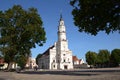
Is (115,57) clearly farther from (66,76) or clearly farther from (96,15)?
(96,15)

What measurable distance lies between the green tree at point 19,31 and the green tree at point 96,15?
35647 millimetres

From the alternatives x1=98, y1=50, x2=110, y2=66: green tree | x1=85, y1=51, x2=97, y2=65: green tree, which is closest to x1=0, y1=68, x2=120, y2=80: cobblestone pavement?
x1=85, y1=51, x2=97, y2=65: green tree

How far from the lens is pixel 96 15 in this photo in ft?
84.7

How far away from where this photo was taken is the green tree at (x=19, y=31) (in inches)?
2406

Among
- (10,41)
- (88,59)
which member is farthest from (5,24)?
(88,59)

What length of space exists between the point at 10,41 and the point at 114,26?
39.6 m

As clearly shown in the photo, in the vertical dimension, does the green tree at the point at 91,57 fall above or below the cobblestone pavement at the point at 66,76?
above

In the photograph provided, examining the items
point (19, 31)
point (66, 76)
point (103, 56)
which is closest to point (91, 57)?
point (103, 56)

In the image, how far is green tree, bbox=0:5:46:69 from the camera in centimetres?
6112

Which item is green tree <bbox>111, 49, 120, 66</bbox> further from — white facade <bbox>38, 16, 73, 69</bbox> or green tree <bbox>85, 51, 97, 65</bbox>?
white facade <bbox>38, 16, 73, 69</bbox>

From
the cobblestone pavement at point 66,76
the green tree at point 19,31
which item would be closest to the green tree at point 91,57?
the green tree at point 19,31

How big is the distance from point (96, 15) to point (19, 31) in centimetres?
3897

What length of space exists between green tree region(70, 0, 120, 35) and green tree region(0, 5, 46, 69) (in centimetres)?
3565

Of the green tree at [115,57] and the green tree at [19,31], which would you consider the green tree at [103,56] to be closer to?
the green tree at [115,57]
